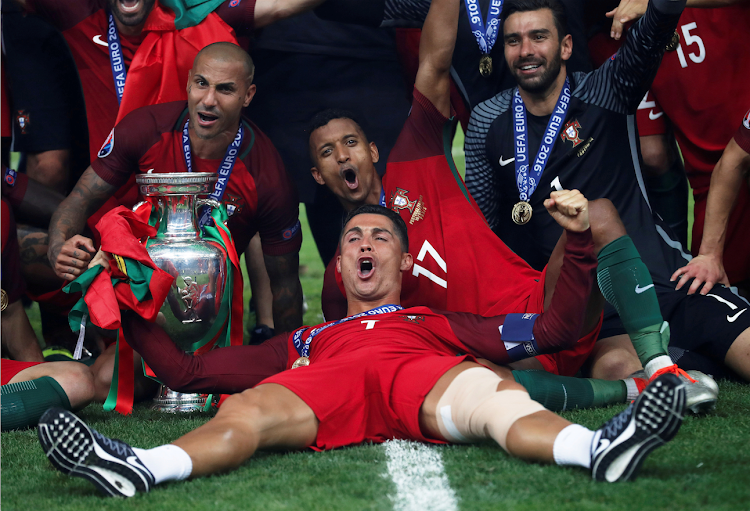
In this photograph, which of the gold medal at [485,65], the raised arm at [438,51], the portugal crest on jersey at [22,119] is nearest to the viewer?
the raised arm at [438,51]

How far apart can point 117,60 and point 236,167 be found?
3.48ft

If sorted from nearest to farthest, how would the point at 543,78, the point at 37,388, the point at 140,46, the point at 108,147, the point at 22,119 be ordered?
the point at 37,388 < the point at 543,78 < the point at 108,147 < the point at 140,46 < the point at 22,119

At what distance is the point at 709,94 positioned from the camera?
4.99 m

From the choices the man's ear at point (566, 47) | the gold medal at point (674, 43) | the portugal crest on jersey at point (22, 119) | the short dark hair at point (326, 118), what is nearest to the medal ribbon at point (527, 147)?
the man's ear at point (566, 47)

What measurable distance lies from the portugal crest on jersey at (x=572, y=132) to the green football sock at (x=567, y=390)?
1.38 m

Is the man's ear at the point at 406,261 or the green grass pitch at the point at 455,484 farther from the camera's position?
the man's ear at the point at 406,261

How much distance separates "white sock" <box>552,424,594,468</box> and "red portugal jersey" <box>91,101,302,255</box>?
2.65m

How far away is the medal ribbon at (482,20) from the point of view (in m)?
4.68

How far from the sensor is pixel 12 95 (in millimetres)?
5688

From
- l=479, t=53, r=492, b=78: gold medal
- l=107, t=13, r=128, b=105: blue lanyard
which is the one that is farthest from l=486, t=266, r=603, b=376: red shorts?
l=107, t=13, r=128, b=105: blue lanyard

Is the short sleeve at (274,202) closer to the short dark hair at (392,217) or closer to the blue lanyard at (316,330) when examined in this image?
the short dark hair at (392,217)

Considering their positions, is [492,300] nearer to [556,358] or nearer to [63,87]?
[556,358]

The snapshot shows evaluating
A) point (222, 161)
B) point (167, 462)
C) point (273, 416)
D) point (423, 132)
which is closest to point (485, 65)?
point (423, 132)

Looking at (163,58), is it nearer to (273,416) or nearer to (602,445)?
(273,416)
